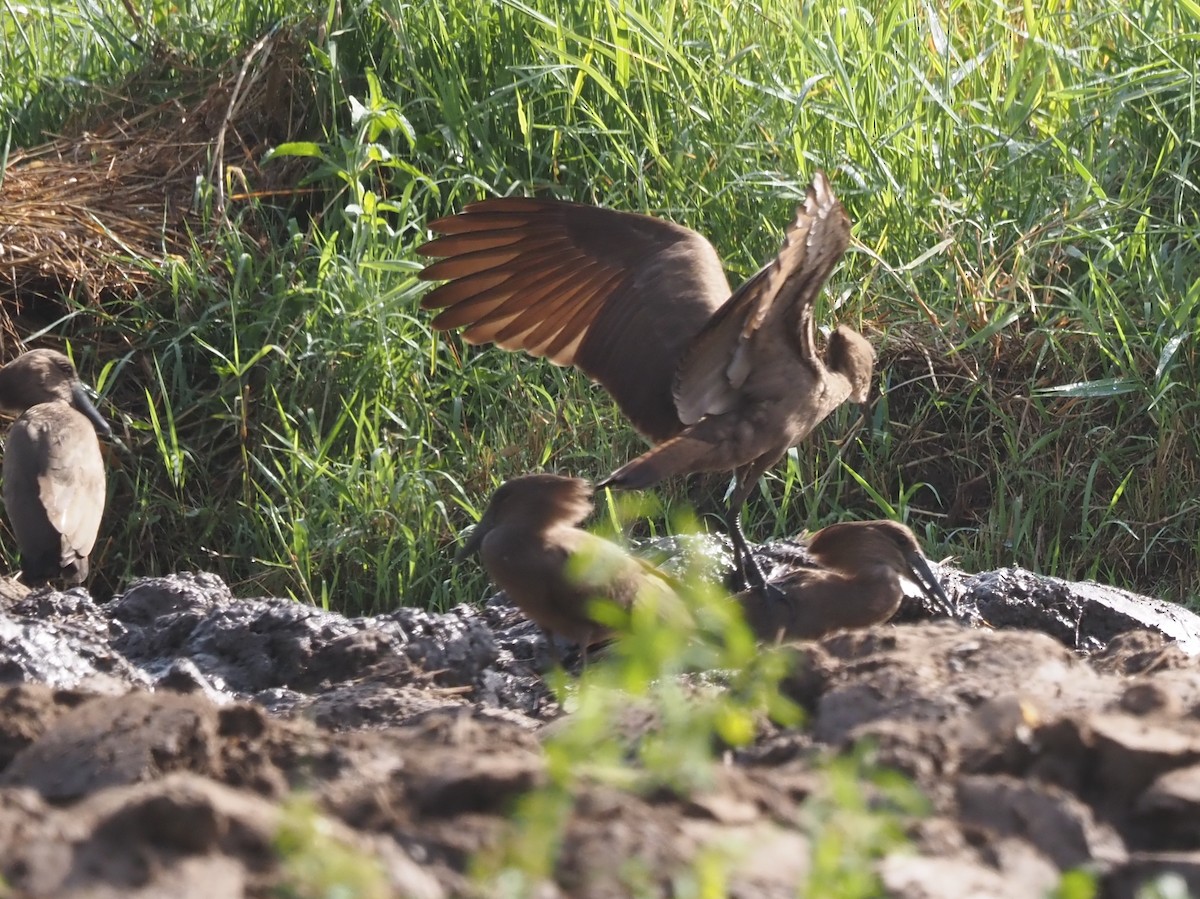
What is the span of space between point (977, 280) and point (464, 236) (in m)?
2.16

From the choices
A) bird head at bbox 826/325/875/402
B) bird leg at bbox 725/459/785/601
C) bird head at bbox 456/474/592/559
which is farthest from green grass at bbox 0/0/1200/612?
bird head at bbox 456/474/592/559


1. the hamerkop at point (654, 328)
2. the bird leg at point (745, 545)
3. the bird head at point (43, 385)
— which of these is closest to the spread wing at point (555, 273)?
the hamerkop at point (654, 328)

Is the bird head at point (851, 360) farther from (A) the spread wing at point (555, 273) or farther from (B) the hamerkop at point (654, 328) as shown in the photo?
(A) the spread wing at point (555, 273)

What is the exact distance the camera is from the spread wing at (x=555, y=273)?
5488 mm

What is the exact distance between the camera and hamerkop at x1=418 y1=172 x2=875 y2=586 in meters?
4.99

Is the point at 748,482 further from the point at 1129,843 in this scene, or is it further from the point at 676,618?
the point at 1129,843

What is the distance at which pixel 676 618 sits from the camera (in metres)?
3.80

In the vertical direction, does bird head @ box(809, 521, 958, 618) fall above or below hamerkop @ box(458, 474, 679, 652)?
below

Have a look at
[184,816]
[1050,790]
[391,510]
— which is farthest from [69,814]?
[391,510]

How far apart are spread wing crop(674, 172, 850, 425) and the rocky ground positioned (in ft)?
3.61

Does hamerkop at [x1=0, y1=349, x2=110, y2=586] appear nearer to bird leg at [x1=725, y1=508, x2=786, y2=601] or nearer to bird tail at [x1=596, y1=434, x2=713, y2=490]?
bird tail at [x1=596, y1=434, x2=713, y2=490]

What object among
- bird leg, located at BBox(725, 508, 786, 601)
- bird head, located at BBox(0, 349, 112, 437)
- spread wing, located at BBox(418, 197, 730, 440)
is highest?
spread wing, located at BBox(418, 197, 730, 440)

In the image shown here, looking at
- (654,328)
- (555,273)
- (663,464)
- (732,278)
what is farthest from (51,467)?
(732,278)

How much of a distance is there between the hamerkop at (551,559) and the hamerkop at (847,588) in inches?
19.7
